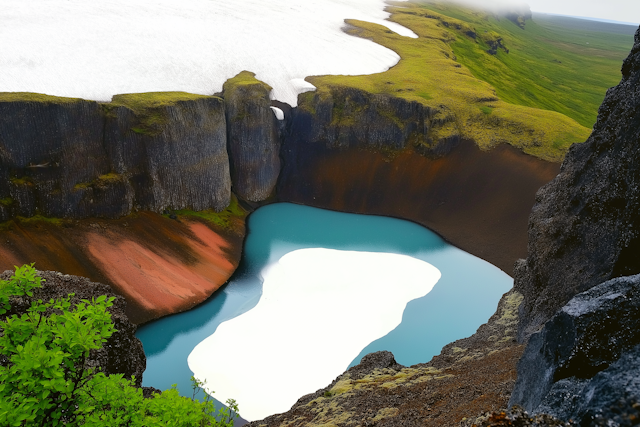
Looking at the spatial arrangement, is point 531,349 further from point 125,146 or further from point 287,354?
point 125,146

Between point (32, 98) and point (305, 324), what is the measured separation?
89.7 ft

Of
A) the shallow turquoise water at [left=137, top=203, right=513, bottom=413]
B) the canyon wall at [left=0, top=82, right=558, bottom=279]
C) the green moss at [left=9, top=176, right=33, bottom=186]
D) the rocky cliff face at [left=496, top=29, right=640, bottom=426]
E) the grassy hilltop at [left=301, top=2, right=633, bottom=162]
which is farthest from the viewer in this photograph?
the grassy hilltop at [left=301, top=2, right=633, bottom=162]

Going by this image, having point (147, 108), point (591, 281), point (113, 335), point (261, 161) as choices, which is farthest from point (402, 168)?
point (113, 335)

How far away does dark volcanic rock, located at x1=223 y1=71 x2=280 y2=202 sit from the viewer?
52562 millimetres

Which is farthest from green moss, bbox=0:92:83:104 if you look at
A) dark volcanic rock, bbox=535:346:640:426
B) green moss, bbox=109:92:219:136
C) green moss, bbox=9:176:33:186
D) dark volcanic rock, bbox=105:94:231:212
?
dark volcanic rock, bbox=535:346:640:426

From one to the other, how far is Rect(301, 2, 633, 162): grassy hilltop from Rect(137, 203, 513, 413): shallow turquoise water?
16.1 metres

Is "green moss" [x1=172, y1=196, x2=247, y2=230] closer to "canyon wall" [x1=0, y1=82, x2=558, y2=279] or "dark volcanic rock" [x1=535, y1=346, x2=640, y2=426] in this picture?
"canyon wall" [x1=0, y1=82, x2=558, y2=279]

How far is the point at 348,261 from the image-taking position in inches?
1672

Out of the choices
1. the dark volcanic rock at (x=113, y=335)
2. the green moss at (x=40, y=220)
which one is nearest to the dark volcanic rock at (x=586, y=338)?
the dark volcanic rock at (x=113, y=335)

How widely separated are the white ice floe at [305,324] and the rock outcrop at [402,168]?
1153 cm

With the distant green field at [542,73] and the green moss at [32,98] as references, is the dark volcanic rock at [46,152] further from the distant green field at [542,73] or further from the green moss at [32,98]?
the distant green field at [542,73]

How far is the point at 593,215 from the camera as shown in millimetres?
17844

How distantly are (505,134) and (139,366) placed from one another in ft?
160

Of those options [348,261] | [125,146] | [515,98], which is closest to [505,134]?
[348,261]
